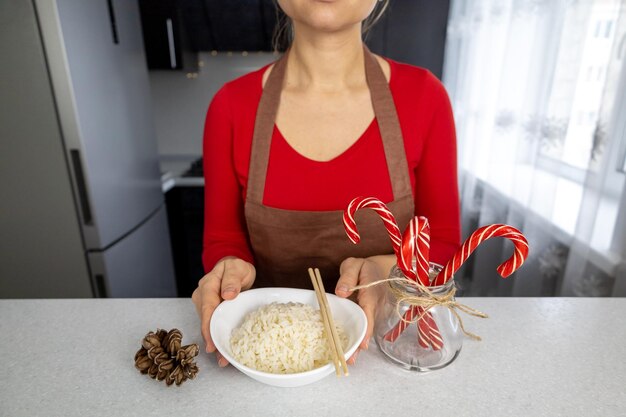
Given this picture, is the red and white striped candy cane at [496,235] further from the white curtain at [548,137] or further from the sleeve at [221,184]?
the white curtain at [548,137]

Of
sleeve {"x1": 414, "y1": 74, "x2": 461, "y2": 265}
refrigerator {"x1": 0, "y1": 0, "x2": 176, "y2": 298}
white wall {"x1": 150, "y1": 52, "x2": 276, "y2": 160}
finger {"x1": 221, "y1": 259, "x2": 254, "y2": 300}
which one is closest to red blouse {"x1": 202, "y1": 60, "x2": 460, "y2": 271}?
sleeve {"x1": 414, "y1": 74, "x2": 461, "y2": 265}

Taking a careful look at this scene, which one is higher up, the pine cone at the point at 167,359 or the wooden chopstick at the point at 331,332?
the wooden chopstick at the point at 331,332

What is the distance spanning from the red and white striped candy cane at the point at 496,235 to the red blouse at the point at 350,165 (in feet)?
1.13

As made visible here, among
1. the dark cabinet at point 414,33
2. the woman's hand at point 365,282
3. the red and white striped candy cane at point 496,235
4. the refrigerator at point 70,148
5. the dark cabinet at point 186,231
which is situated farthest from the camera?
the dark cabinet at point 186,231

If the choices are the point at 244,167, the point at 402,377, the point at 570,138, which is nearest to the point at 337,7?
the point at 244,167

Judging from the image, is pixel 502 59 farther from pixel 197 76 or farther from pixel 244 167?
pixel 197 76

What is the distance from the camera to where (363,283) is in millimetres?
660

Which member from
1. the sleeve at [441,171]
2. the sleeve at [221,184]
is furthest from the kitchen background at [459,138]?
the sleeve at [221,184]

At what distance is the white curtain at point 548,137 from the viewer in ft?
3.67

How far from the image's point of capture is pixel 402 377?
0.59 meters

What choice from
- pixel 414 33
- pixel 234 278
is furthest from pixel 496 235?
pixel 414 33

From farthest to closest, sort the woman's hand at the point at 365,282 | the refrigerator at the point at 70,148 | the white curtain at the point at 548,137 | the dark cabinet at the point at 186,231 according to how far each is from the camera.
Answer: the dark cabinet at the point at 186,231 → the refrigerator at the point at 70,148 → the white curtain at the point at 548,137 → the woman's hand at the point at 365,282

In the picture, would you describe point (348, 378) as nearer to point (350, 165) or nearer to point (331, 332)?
point (331, 332)

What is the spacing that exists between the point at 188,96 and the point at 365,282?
248 cm
